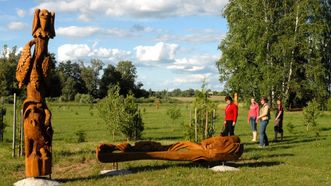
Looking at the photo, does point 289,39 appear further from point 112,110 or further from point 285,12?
point 112,110

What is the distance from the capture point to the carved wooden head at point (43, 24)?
28.7 ft

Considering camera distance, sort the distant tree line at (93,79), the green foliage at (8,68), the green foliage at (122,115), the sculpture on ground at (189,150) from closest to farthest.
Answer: the sculpture on ground at (189,150) → the green foliage at (122,115) → the green foliage at (8,68) → the distant tree line at (93,79)

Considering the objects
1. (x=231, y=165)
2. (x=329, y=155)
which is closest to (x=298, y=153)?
(x=329, y=155)

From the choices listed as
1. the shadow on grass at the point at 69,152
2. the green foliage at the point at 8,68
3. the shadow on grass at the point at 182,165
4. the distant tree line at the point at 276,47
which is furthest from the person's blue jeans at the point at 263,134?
the green foliage at the point at 8,68

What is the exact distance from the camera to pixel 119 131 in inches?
712

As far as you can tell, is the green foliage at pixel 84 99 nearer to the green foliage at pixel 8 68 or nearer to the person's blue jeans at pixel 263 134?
the green foliage at pixel 8 68

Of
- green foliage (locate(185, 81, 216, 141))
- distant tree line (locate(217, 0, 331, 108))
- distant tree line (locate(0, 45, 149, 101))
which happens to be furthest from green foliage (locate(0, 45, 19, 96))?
green foliage (locate(185, 81, 216, 141))

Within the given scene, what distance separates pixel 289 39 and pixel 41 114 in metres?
31.7

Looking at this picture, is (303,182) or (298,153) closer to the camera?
(303,182)

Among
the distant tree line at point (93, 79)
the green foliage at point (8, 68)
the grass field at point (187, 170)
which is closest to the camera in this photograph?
the grass field at point (187, 170)

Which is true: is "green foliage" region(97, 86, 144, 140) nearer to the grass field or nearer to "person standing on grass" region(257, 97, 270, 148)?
the grass field

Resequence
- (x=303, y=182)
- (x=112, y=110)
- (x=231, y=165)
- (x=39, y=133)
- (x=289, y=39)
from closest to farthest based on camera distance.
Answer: (x=39, y=133) → (x=303, y=182) → (x=231, y=165) → (x=112, y=110) → (x=289, y=39)

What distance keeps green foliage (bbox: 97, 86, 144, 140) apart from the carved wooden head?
30.0ft

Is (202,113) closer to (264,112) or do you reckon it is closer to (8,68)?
(264,112)
